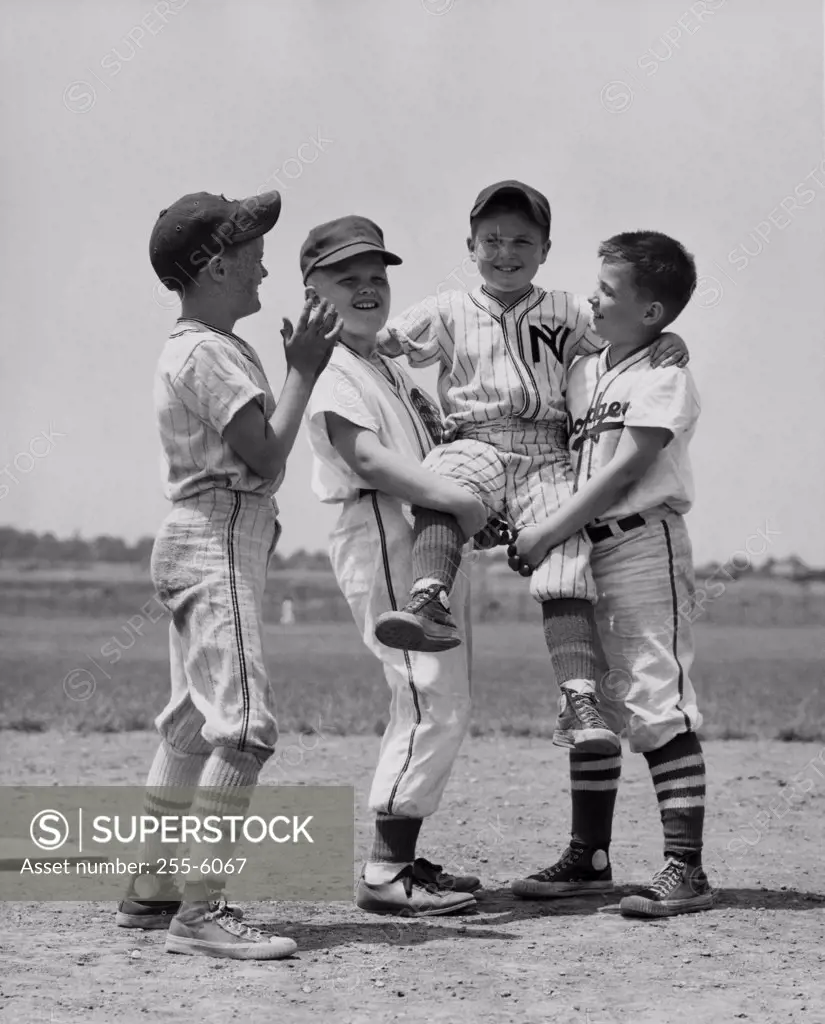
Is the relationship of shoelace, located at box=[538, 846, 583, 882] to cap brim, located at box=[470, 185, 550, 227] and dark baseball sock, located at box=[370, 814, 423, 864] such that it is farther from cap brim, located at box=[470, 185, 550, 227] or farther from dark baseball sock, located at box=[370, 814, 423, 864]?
cap brim, located at box=[470, 185, 550, 227]

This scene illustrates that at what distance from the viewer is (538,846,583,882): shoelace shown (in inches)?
164

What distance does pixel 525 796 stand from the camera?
6074 mm

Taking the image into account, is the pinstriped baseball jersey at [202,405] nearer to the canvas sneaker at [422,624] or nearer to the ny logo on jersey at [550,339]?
the canvas sneaker at [422,624]

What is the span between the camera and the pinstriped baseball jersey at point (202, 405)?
343 centimetres

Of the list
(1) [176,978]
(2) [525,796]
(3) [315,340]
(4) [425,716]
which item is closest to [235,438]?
(3) [315,340]

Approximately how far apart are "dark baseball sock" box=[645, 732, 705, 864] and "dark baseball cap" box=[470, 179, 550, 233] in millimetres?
1527

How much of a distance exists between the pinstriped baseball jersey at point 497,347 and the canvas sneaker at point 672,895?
132 centimetres

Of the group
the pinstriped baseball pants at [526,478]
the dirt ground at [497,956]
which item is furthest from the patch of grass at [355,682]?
the pinstriped baseball pants at [526,478]

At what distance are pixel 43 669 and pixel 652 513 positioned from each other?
333 inches

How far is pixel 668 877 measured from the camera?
387cm

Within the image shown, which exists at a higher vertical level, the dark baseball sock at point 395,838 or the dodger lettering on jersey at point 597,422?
the dodger lettering on jersey at point 597,422

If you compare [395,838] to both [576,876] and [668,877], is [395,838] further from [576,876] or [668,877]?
[668,877]

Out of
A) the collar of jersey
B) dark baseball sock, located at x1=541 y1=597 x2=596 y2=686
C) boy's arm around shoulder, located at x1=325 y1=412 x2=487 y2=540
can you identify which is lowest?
dark baseball sock, located at x1=541 y1=597 x2=596 y2=686

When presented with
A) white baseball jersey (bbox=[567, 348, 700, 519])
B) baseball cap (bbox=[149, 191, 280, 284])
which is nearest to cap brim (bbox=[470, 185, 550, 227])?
white baseball jersey (bbox=[567, 348, 700, 519])
